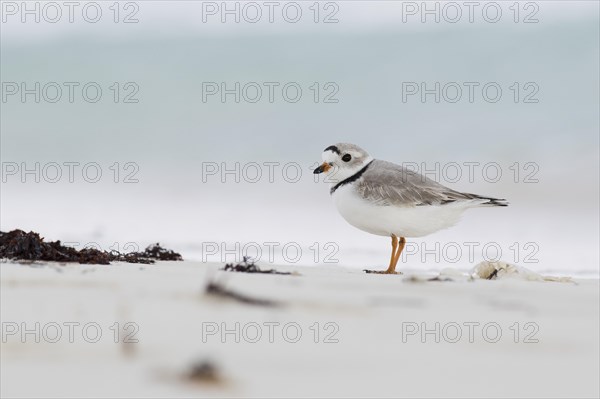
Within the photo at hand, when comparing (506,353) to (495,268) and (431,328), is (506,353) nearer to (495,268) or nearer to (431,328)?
(431,328)

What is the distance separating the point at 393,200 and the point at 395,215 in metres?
0.12

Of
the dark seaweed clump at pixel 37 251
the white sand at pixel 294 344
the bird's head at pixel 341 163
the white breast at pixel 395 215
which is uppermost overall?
the bird's head at pixel 341 163

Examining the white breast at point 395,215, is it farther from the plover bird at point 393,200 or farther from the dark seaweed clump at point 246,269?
the dark seaweed clump at point 246,269

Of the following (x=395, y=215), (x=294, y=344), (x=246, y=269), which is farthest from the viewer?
(x=395, y=215)

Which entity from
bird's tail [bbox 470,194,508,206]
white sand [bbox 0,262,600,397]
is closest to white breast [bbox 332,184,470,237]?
bird's tail [bbox 470,194,508,206]

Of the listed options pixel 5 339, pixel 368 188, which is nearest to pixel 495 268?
pixel 368 188

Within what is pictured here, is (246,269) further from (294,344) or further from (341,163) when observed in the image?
(341,163)

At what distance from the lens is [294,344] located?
3.68m

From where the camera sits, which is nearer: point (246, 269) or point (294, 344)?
point (294, 344)

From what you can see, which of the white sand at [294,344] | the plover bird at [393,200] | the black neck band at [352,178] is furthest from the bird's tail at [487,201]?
the white sand at [294,344]

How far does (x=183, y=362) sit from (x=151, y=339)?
0.83 ft

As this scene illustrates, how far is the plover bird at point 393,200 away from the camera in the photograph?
6297 mm

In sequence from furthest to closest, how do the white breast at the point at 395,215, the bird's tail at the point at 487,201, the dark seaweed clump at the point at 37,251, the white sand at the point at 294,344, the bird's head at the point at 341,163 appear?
the bird's head at the point at 341,163, the bird's tail at the point at 487,201, the white breast at the point at 395,215, the dark seaweed clump at the point at 37,251, the white sand at the point at 294,344

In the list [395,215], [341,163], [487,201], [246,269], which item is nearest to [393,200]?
[395,215]
